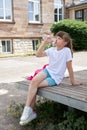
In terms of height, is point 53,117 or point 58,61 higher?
point 58,61

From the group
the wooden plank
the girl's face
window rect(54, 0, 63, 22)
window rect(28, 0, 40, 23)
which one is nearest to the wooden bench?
the wooden plank

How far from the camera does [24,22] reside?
66.3 ft

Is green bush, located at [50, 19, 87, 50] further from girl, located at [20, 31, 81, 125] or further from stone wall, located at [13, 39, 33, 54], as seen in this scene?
girl, located at [20, 31, 81, 125]

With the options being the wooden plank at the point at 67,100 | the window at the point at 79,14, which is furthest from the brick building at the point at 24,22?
the wooden plank at the point at 67,100

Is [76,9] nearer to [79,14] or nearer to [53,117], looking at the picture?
[79,14]

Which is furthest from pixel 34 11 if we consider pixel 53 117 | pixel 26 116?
pixel 26 116

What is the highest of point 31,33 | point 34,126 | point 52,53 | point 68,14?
point 68,14

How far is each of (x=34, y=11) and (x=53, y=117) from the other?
1703 cm

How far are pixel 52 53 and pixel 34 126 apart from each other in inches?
46.9

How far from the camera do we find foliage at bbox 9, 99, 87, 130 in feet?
13.6

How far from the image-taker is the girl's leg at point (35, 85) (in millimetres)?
4391

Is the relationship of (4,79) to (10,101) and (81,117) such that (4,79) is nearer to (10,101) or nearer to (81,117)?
(10,101)

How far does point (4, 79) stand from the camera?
29.6 feet

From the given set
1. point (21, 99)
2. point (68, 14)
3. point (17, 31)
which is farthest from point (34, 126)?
point (68, 14)
